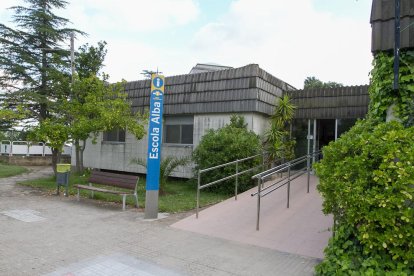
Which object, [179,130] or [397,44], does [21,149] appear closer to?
[179,130]

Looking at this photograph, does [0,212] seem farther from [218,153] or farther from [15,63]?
[15,63]

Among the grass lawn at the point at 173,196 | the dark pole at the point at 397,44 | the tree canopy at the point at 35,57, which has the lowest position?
the grass lawn at the point at 173,196

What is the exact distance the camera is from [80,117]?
12.2m

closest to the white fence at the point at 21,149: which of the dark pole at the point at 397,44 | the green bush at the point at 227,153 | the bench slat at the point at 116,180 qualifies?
the bench slat at the point at 116,180

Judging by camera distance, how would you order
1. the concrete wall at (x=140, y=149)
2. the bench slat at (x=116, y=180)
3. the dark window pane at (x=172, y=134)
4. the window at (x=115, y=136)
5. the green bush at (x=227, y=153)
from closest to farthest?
the bench slat at (x=116, y=180)
the green bush at (x=227, y=153)
the concrete wall at (x=140, y=149)
the dark window pane at (x=172, y=134)
the window at (x=115, y=136)

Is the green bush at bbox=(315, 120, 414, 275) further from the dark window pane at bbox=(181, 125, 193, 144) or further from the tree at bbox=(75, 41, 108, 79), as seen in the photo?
the tree at bbox=(75, 41, 108, 79)

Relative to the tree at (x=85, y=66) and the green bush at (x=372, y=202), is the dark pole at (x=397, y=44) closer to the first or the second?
the green bush at (x=372, y=202)

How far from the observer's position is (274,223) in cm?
665

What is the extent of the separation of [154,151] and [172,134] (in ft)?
21.9

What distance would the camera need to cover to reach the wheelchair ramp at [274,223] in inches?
222

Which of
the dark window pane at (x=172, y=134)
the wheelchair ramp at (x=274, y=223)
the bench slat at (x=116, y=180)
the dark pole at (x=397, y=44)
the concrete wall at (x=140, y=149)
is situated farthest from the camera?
the dark window pane at (x=172, y=134)

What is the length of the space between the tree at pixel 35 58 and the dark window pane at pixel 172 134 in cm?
530

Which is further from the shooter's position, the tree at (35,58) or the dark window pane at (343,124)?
the tree at (35,58)

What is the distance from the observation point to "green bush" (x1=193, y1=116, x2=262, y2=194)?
10.1 metres
